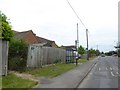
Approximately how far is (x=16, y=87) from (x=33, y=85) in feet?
4.29

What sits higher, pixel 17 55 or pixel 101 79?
pixel 17 55

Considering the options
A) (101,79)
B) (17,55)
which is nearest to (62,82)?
(101,79)

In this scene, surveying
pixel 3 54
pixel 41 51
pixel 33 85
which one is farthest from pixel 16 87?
pixel 41 51

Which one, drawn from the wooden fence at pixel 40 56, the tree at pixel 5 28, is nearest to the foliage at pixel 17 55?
the wooden fence at pixel 40 56

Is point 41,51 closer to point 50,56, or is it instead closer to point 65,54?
point 50,56

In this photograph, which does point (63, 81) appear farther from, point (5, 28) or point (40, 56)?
point (40, 56)

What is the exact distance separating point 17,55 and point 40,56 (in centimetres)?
531

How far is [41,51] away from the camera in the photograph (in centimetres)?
2634

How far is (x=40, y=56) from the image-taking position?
84.8 ft

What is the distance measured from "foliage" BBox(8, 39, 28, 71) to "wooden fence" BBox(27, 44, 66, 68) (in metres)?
0.74

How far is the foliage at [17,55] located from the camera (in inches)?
796

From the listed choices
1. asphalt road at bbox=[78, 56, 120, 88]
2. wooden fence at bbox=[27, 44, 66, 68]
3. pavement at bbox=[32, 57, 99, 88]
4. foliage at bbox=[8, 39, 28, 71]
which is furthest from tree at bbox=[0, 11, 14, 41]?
asphalt road at bbox=[78, 56, 120, 88]

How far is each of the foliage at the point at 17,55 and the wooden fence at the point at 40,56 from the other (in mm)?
736

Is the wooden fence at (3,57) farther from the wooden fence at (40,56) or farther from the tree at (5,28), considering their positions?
the wooden fence at (40,56)
